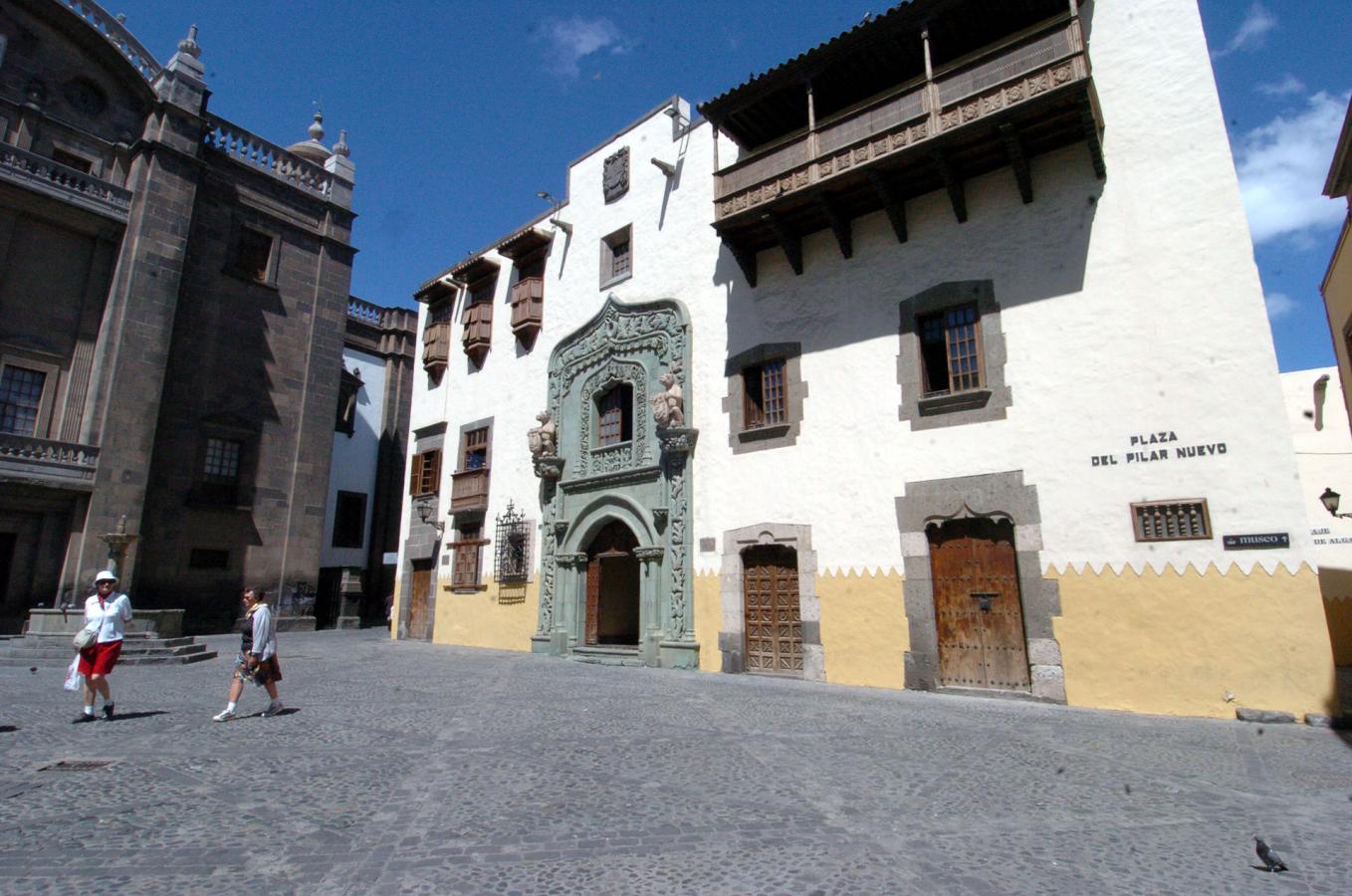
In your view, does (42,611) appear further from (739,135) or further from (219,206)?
(739,135)

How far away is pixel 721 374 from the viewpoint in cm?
1533

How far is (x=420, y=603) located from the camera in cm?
2219

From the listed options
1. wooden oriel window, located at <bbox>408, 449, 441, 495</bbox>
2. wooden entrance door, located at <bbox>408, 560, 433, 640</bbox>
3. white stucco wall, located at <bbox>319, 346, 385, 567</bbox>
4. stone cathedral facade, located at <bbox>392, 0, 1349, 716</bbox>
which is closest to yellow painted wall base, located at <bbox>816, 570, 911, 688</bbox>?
stone cathedral facade, located at <bbox>392, 0, 1349, 716</bbox>

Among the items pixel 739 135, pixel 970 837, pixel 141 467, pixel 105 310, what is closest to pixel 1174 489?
pixel 970 837

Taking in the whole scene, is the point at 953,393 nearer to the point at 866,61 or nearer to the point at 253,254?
the point at 866,61

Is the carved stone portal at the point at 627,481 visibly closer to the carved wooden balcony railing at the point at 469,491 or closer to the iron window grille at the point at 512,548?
the iron window grille at the point at 512,548

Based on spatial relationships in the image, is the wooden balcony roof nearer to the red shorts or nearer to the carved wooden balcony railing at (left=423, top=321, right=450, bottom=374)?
the carved wooden balcony railing at (left=423, top=321, right=450, bottom=374)

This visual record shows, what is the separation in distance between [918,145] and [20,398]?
24.4 metres

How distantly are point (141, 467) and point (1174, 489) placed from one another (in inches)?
1004

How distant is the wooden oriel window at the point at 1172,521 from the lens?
376 inches

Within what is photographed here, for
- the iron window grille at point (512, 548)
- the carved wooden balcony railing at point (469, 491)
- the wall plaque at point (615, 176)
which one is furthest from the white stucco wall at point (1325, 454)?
the carved wooden balcony railing at point (469, 491)

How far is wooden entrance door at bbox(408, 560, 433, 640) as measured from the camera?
21.6 metres

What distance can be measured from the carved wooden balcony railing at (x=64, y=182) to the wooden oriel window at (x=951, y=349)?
23.9 metres

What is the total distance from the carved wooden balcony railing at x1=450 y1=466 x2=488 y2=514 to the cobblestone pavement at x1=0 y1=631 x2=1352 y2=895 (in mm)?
11126
